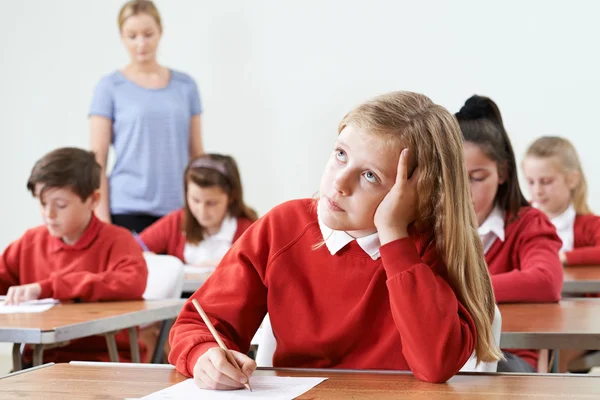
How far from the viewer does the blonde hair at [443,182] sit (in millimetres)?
1450

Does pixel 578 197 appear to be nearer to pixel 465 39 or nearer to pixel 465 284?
pixel 465 39

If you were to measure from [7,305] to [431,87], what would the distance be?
326 cm

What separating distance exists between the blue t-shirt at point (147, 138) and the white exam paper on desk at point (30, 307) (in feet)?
6.37

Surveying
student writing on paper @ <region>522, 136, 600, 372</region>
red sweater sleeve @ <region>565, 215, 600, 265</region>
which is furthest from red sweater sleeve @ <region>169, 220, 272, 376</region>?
student writing on paper @ <region>522, 136, 600, 372</region>

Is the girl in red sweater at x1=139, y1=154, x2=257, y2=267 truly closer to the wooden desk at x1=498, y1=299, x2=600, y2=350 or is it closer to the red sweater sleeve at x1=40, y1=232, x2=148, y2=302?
the red sweater sleeve at x1=40, y1=232, x2=148, y2=302

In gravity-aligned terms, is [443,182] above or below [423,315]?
above

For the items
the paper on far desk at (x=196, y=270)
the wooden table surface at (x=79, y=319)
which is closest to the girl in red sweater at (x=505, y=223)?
the wooden table surface at (x=79, y=319)

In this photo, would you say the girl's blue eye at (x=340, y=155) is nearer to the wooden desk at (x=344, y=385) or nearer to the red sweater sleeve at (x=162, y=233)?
the wooden desk at (x=344, y=385)

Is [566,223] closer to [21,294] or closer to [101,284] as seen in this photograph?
[101,284]

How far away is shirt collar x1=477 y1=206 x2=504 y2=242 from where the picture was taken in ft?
8.27

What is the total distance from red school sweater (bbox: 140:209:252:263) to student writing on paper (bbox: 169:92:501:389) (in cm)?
270

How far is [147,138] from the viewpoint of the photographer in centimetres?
456

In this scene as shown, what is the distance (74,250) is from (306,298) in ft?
5.31

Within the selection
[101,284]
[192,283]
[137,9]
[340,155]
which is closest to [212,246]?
[192,283]
